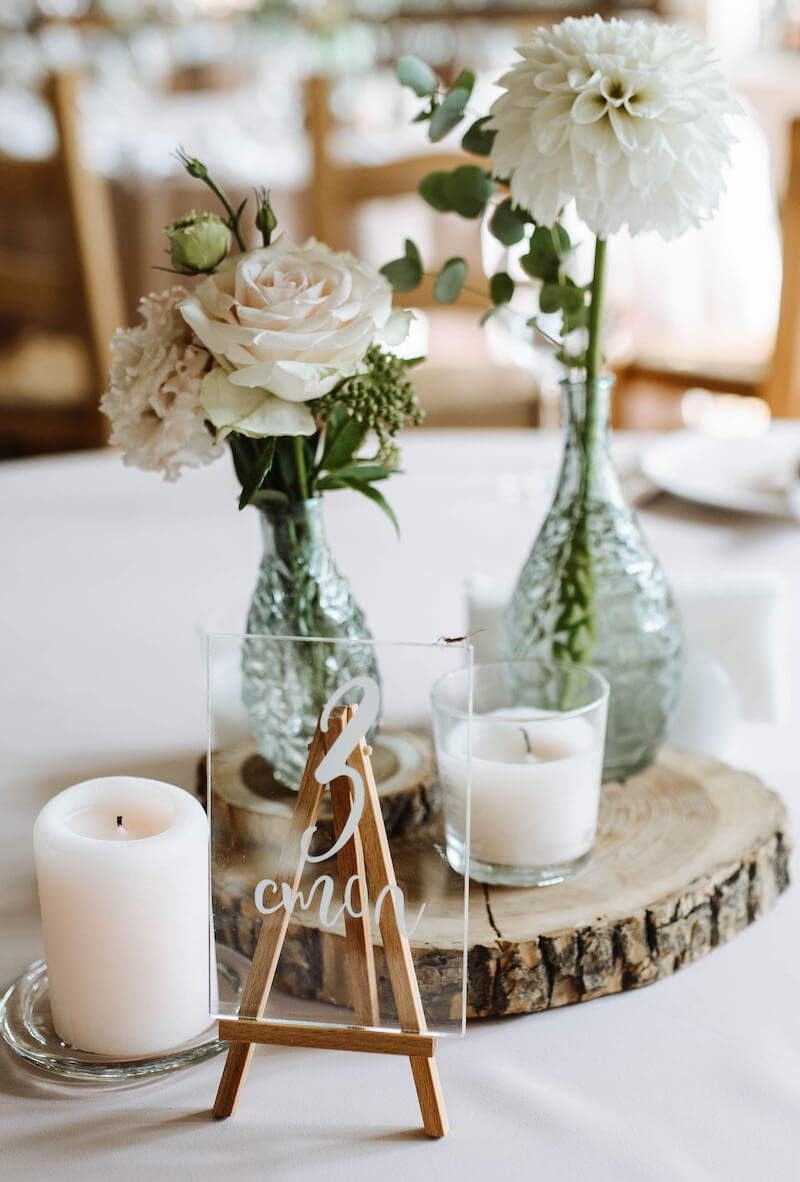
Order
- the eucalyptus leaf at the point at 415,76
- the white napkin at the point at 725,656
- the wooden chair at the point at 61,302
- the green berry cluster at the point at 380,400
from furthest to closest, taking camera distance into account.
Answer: the wooden chair at the point at 61,302 < the white napkin at the point at 725,656 < the eucalyptus leaf at the point at 415,76 < the green berry cluster at the point at 380,400

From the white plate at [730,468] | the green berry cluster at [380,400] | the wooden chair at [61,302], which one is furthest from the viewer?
the wooden chair at [61,302]

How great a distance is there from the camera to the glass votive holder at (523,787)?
1.86 ft

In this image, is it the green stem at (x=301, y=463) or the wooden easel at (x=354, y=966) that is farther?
the green stem at (x=301, y=463)

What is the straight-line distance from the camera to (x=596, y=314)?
2.00ft

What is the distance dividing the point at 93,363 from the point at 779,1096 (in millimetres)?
1985

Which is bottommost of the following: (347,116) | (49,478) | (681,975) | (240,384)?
(681,975)

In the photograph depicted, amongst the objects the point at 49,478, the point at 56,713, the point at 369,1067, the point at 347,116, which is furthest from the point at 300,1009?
the point at 347,116

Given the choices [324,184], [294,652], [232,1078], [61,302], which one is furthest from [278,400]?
[61,302]

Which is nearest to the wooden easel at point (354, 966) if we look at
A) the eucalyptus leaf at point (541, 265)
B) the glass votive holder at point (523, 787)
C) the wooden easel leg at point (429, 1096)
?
the wooden easel leg at point (429, 1096)

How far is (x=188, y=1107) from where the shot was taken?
0.47 meters

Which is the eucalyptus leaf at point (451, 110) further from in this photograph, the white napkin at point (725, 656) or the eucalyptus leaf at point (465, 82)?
the white napkin at point (725, 656)

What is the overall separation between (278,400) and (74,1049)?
311mm

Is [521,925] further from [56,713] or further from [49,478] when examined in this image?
[49,478]

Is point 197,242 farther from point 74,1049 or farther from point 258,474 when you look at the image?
point 74,1049
